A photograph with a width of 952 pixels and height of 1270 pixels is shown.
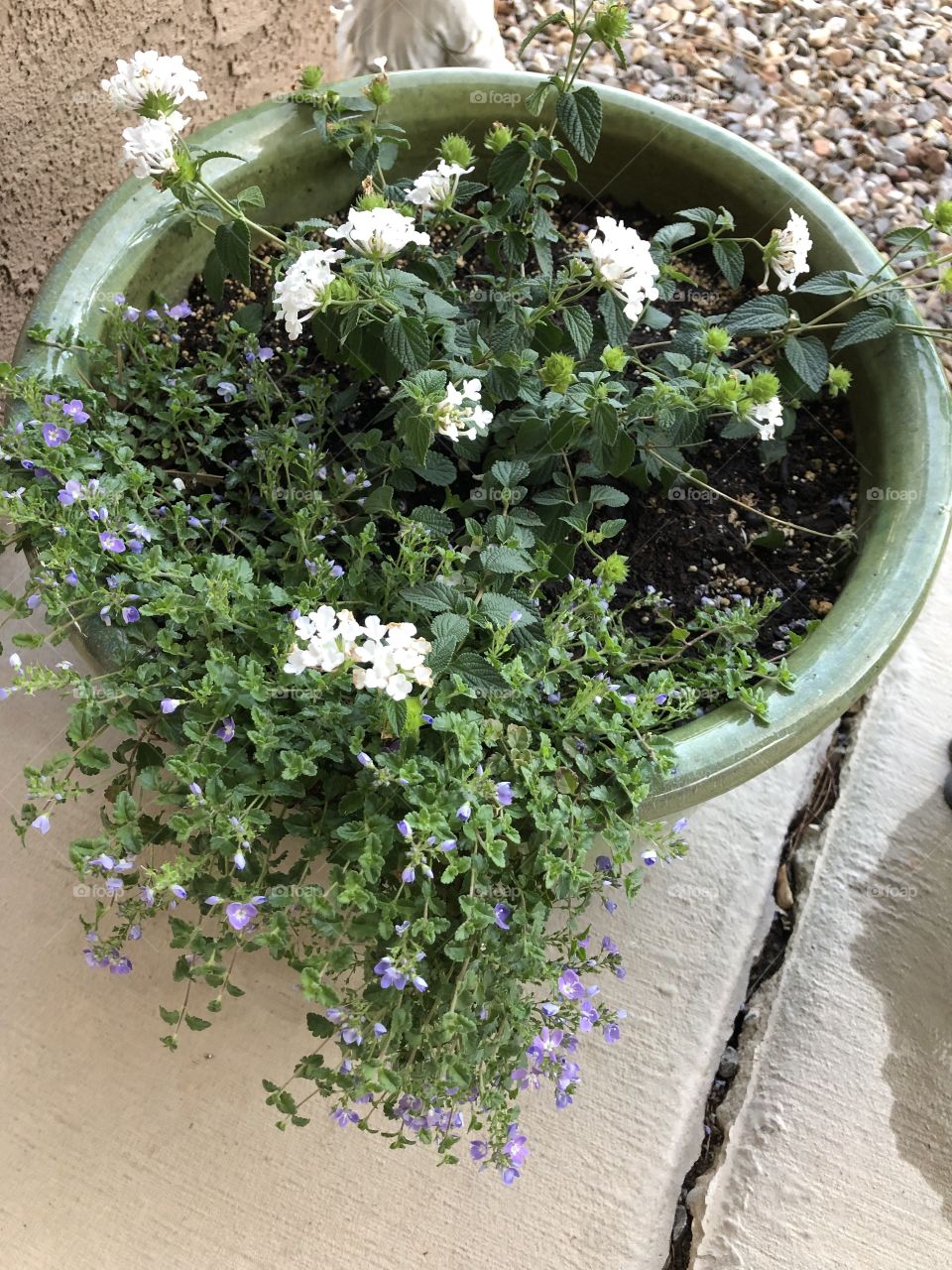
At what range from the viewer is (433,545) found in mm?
1302

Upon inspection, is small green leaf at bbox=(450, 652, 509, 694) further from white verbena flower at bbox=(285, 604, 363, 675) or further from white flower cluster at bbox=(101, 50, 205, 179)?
white flower cluster at bbox=(101, 50, 205, 179)

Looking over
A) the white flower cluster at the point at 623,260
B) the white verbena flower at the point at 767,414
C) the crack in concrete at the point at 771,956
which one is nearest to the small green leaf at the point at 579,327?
the white flower cluster at the point at 623,260

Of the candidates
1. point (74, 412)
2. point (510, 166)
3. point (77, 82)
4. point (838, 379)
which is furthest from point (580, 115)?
point (77, 82)

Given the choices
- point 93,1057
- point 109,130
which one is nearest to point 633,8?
point 109,130

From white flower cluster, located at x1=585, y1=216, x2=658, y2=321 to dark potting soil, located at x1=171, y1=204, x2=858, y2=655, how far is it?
349 millimetres

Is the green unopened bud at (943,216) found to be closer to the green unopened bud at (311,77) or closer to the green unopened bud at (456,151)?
the green unopened bud at (456,151)

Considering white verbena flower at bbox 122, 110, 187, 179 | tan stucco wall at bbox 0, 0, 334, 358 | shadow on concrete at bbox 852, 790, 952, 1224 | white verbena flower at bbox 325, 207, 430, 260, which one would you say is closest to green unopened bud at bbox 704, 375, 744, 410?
white verbena flower at bbox 325, 207, 430, 260

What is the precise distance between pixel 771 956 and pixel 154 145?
1.34 metres

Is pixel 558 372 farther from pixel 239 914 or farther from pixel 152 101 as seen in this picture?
pixel 239 914

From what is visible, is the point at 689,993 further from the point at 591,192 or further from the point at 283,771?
the point at 591,192

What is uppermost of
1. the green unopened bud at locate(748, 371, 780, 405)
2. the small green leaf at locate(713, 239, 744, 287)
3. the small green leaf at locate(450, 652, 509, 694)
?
the small green leaf at locate(713, 239, 744, 287)

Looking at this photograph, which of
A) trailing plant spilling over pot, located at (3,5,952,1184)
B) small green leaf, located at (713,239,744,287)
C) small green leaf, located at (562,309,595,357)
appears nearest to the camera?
trailing plant spilling over pot, located at (3,5,952,1184)

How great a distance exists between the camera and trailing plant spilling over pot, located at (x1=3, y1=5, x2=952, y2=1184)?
1.08 metres

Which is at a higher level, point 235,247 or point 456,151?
point 456,151
